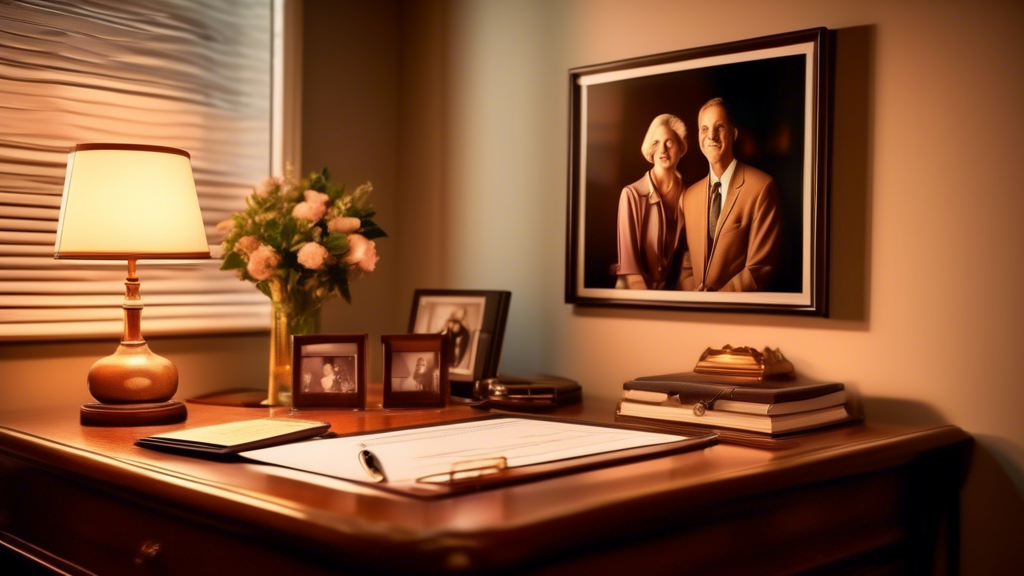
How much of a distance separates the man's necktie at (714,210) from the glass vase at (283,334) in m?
0.90

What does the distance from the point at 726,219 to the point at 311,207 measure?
35.2 inches

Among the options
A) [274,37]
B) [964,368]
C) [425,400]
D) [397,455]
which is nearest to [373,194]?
[274,37]

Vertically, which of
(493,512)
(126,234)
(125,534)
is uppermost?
(126,234)

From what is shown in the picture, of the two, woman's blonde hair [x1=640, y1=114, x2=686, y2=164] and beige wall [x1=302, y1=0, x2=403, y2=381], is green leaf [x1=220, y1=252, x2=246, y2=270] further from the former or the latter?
woman's blonde hair [x1=640, y1=114, x2=686, y2=164]

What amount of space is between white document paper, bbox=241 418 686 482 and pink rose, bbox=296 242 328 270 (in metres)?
0.53

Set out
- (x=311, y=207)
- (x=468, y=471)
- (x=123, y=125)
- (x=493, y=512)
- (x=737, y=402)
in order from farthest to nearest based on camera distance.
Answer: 1. (x=123, y=125)
2. (x=311, y=207)
3. (x=737, y=402)
4. (x=468, y=471)
5. (x=493, y=512)

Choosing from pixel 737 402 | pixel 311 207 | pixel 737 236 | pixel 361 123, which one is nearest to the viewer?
pixel 737 402

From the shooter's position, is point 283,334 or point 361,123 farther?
point 361,123

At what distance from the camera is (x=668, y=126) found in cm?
214

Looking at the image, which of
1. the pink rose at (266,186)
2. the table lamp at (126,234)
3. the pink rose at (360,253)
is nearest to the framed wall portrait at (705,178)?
the pink rose at (360,253)

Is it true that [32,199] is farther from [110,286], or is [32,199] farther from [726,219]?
[726,219]

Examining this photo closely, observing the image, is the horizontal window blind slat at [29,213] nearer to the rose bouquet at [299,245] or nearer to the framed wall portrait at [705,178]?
the rose bouquet at [299,245]

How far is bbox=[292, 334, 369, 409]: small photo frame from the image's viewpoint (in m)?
2.03

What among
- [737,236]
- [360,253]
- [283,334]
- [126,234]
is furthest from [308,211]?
[737,236]
